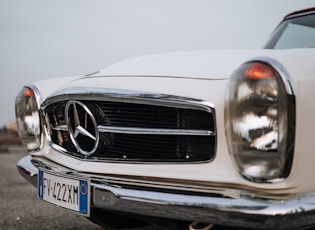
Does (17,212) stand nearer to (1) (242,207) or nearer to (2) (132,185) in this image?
(2) (132,185)

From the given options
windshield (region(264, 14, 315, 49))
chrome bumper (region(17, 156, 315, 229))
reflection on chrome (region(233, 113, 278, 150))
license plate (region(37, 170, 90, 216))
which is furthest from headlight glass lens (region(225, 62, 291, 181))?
windshield (region(264, 14, 315, 49))

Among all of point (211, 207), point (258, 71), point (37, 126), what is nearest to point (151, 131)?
point (211, 207)

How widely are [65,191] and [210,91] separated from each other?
0.93 metres

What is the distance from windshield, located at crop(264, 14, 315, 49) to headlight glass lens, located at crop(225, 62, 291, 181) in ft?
4.34

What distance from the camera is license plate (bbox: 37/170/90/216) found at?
1938 mm

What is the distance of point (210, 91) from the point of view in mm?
1727

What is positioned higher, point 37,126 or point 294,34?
point 294,34

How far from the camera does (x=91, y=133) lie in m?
2.16

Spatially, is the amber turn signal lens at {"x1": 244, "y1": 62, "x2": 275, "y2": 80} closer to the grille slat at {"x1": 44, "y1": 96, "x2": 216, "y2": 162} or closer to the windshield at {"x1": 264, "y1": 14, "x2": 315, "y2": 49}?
the grille slat at {"x1": 44, "y1": 96, "x2": 216, "y2": 162}

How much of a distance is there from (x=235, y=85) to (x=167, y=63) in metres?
0.68

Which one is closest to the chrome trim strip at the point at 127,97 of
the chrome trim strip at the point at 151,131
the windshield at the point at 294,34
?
the chrome trim strip at the point at 151,131

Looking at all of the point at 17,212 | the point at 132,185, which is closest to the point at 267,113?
the point at 132,185

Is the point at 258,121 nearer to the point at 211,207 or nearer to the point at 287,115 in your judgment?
the point at 287,115

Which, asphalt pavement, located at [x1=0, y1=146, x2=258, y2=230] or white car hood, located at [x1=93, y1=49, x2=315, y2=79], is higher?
white car hood, located at [x1=93, y1=49, x2=315, y2=79]
